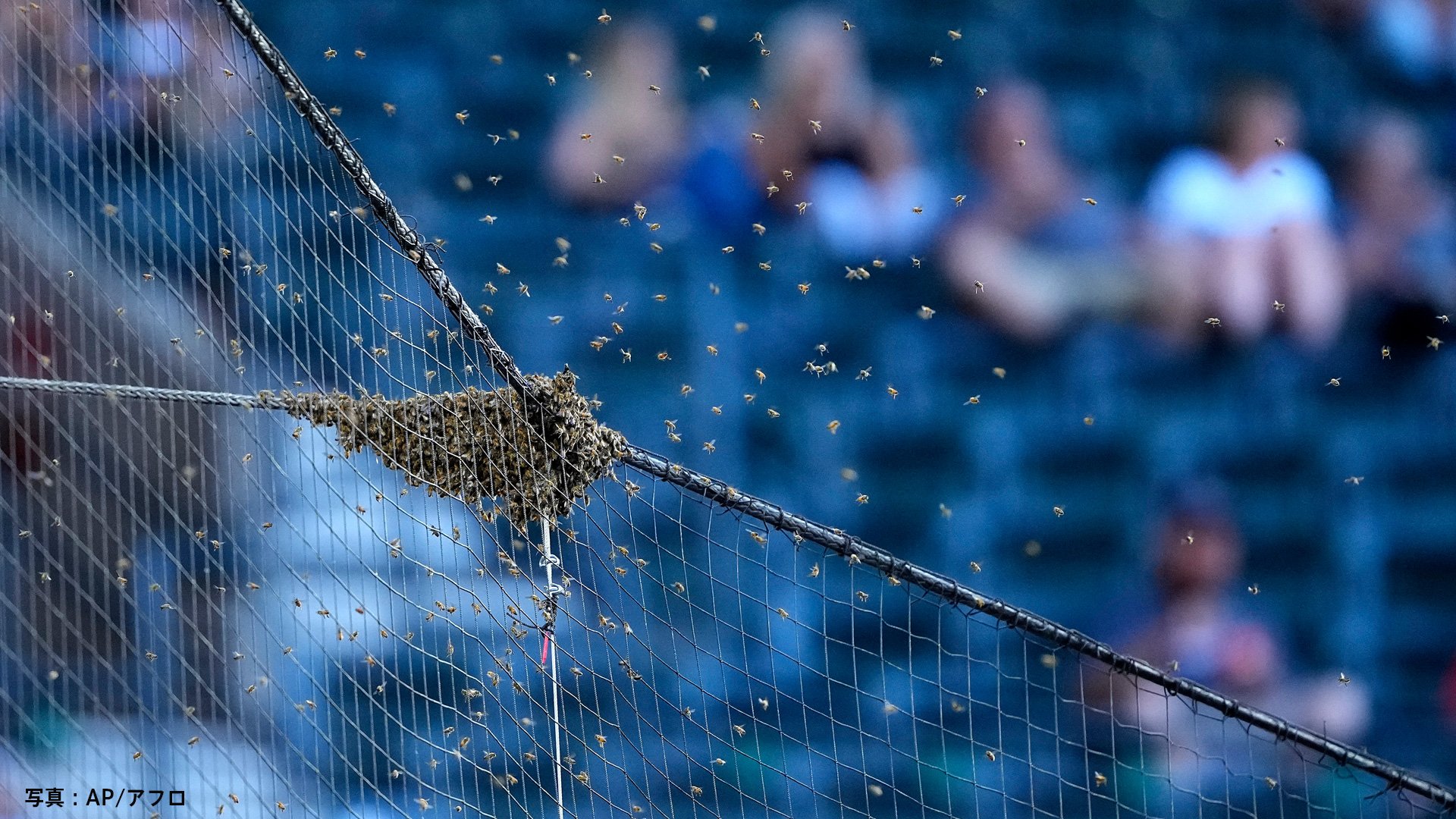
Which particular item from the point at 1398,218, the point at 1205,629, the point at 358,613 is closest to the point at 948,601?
the point at 358,613

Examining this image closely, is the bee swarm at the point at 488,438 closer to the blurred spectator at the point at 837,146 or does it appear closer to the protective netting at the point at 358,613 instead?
the protective netting at the point at 358,613

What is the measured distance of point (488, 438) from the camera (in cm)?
262

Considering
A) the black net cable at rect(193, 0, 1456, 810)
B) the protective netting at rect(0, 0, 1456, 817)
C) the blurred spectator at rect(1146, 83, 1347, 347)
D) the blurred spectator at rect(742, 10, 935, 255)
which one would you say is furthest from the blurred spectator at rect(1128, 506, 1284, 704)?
the black net cable at rect(193, 0, 1456, 810)

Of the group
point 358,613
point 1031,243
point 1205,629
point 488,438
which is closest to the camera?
point 488,438

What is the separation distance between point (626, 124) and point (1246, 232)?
238 centimetres

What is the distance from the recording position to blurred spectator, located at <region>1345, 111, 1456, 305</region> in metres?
4.54

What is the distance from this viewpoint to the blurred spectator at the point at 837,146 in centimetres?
452

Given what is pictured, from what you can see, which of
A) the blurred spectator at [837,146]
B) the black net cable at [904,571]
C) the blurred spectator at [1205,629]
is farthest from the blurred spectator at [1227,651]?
the black net cable at [904,571]

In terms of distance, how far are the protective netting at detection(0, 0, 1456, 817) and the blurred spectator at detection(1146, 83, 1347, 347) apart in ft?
4.85

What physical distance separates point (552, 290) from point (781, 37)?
130 centimetres

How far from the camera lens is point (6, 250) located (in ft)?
12.5

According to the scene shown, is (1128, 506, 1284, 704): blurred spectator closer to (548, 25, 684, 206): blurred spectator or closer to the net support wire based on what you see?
the net support wire

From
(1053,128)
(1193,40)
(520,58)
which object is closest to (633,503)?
(520,58)

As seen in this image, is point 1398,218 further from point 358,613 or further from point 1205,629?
point 358,613
